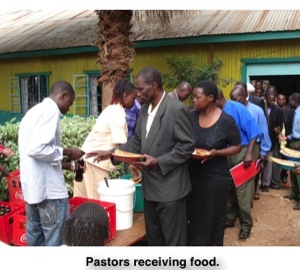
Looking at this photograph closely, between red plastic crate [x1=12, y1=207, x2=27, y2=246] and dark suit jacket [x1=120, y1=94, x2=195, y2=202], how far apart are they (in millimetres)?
1155

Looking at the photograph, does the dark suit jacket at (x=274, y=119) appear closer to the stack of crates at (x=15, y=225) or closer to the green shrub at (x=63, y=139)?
the green shrub at (x=63, y=139)

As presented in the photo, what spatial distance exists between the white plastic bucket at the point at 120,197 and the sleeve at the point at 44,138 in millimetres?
884

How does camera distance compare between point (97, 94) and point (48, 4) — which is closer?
point (48, 4)

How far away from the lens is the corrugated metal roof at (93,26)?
8453mm

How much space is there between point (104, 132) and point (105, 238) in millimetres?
1720

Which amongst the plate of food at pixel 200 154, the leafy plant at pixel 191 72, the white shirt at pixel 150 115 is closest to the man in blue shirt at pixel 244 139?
the plate of food at pixel 200 154

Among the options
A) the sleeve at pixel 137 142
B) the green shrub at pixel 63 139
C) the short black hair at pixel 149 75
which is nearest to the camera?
the short black hair at pixel 149 75

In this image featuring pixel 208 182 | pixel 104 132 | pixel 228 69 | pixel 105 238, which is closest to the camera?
pixel 105 238

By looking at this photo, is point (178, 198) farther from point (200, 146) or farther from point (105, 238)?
point (105, 238)

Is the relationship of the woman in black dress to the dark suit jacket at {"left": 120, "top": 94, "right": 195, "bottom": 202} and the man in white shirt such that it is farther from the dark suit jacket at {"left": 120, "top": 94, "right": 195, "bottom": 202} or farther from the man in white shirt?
the man in white shirt

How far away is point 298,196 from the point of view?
19.1 ft

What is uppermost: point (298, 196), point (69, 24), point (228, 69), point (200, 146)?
point (69, 24)

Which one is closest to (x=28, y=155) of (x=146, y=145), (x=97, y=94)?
(x=146, y=145)

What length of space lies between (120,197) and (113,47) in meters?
4.32
